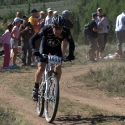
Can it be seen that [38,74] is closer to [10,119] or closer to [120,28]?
[10,119]

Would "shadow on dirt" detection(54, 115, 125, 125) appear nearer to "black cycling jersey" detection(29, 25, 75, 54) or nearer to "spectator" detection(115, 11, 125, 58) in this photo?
"black cycling jersey" detection(29, 25, 75, 54)

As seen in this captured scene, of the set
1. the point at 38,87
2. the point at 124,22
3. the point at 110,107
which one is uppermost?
the point at 124,22

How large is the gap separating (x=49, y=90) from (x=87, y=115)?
934 millimetres

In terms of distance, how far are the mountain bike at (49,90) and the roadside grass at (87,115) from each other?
369 mm

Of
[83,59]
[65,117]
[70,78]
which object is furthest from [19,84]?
[83,59]

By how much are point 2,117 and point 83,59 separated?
32.3 feet

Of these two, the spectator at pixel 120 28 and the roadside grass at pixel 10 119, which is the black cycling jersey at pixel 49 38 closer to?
the roadside grass at pixel 10 119

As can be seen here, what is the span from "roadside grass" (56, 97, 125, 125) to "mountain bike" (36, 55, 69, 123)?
0.37m

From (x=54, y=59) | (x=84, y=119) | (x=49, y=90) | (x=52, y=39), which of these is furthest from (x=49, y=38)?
(x=84, y=119)

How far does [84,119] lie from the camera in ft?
25.5

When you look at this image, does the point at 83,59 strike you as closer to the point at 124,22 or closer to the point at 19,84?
the point at 124,22

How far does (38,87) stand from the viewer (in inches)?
318

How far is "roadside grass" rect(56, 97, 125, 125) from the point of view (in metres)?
7.57

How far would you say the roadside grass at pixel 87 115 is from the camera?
757 cm
